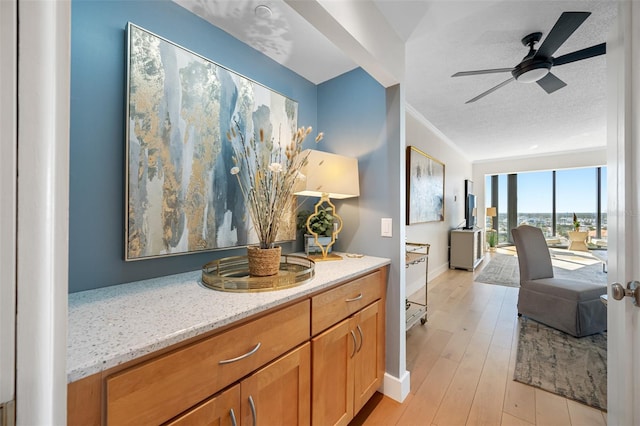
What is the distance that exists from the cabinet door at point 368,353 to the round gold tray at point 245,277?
42 centimetres

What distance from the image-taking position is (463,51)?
2199 mm

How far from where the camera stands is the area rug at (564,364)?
1.74 meters

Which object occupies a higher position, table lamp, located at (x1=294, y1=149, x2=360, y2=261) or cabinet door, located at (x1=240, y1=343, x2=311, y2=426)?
table lamp, located at (x1=294, y1=149, x2=360, y2=261)

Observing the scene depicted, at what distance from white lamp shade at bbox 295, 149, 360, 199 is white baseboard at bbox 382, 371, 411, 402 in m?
1.22

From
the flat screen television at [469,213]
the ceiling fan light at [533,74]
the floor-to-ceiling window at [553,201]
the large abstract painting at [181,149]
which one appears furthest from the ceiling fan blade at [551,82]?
the floor-to-ceiling window at [553,201]

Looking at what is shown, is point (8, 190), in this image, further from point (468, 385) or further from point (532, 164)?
point (532, 164)

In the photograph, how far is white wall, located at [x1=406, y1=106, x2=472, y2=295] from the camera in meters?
3.70

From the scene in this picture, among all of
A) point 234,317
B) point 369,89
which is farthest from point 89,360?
point 369,89

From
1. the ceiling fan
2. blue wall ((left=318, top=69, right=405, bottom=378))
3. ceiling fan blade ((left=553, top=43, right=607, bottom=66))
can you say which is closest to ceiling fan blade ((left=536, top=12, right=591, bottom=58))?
the ceiling fan

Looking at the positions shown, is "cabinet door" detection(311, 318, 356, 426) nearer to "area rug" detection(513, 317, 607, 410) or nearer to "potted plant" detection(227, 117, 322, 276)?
"potted plant" detection(227, 117, 322, 276)

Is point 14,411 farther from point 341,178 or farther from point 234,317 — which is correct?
point 341,178

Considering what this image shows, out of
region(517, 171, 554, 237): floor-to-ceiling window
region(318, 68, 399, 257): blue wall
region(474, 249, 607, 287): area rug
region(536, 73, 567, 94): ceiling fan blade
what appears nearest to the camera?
region(318, 68, 399, 257): blue wall

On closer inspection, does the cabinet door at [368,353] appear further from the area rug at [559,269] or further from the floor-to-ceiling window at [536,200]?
the floor-to-ceiling window at [536,200]

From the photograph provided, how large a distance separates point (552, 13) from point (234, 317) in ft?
8.71
